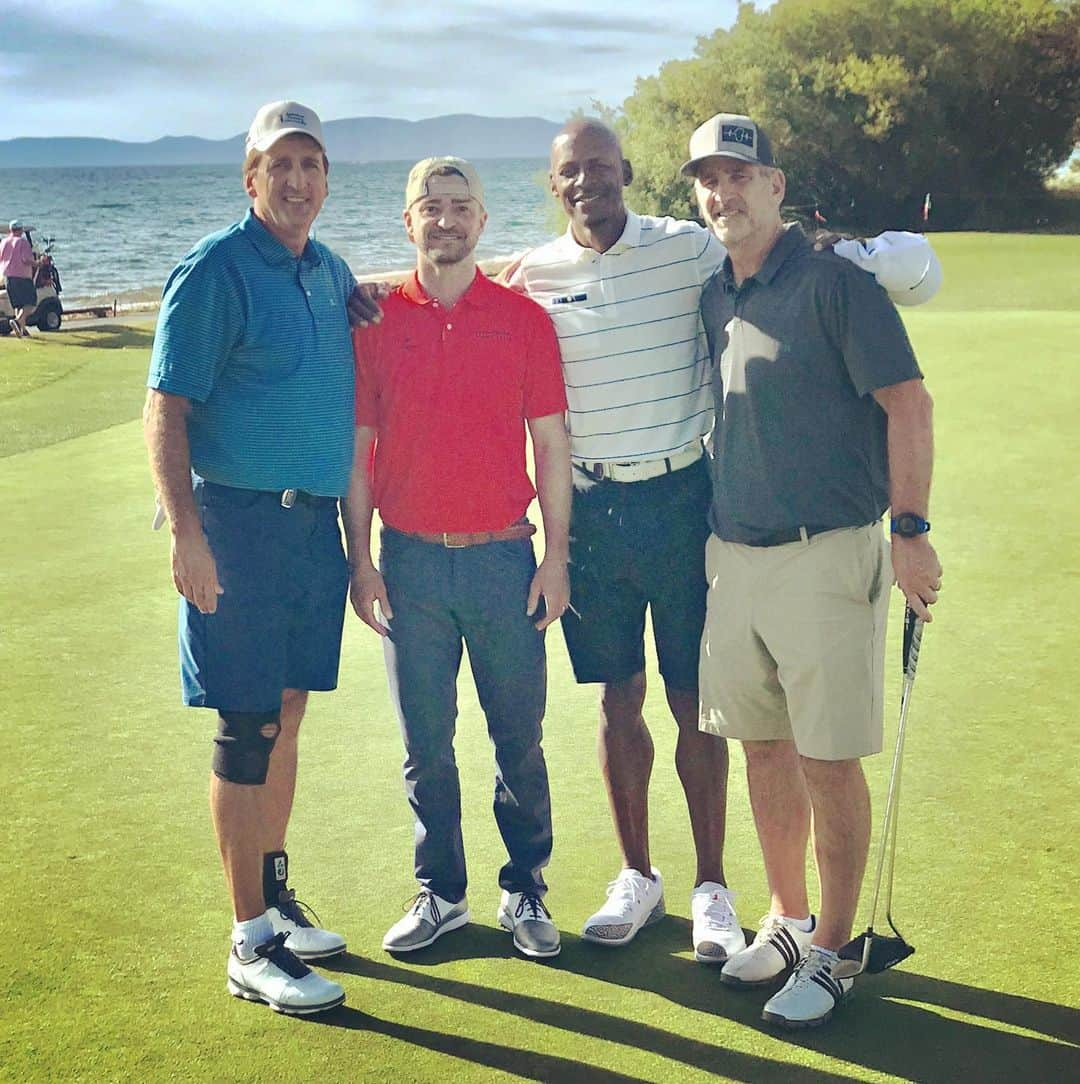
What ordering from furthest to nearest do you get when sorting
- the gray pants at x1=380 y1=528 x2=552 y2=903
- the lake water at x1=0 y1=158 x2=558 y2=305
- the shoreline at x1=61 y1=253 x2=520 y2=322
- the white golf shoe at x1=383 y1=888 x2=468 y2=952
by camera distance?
the lake water at x1=0 y1=158 x2=558 y2=305, the shoreline at x1=61 y1=253 x2=520 y2=322, the gray pants at x1=380 y1=528 x2=552 y2=903, the white golf shoe at x1=383 y1=888 x2=468 y2=952

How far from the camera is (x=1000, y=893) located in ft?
10.5

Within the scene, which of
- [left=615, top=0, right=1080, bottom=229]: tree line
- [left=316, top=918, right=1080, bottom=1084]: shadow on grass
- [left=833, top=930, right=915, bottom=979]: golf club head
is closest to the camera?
[left=316, top=918, right=1080, bottom=1084]: shadow on grass

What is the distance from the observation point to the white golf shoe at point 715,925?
3.07 meters

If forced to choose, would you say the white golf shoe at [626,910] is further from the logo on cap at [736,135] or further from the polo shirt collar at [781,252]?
the logo on cap at [736,135]

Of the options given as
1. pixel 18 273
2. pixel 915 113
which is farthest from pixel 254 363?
pixel 915 113

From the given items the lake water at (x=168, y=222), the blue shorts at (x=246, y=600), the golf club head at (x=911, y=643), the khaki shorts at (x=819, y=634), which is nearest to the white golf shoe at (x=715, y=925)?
the khaki shorts at (x=819, y=634)

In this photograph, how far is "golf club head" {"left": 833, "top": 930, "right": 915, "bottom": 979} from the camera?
2.88 m

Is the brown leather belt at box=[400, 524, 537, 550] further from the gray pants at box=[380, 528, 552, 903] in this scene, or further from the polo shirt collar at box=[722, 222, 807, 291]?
the polo shirt collar at box=[722, 222, 807, 291]

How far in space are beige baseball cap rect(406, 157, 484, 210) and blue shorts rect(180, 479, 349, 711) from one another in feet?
2.27

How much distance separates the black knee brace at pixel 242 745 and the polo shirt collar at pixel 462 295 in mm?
947

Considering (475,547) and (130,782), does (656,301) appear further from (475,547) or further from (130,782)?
(130,782)

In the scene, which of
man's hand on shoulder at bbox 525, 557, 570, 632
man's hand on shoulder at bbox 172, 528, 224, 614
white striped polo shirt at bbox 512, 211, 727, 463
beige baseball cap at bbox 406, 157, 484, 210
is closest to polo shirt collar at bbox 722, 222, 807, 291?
white striped polo shirt at bbox 512, 211, 727, 463

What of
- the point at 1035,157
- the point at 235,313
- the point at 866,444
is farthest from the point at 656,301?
the point at 1035,157

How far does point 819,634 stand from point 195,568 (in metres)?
1.26
